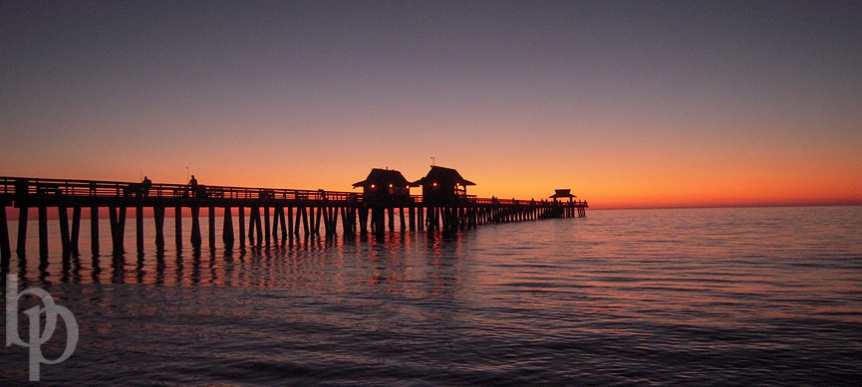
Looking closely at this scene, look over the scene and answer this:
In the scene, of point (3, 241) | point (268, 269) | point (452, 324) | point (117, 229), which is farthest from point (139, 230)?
point (452, 324)

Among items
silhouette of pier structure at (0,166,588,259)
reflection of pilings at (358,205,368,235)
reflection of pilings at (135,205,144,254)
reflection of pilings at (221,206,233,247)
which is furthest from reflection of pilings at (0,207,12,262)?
reflection of pilings at (358,205,368,235)

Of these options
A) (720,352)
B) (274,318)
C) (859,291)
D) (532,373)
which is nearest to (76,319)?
(274,318)

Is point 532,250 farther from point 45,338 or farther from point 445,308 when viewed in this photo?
point 45,338

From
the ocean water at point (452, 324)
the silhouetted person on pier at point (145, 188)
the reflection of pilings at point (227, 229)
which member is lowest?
the ocean water at point (452, 324)

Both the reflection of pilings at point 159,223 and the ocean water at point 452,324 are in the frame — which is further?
the reflection of pilings at point 159,223

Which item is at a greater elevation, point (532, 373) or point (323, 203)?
point (323, 203)

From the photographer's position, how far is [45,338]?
407 inches

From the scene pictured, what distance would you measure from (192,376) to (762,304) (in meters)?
12.6

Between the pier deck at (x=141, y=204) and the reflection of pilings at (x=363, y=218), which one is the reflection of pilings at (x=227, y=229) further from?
the reflection of pilings at (x=363, y=218)

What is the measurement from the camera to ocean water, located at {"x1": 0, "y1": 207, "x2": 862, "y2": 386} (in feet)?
27.2

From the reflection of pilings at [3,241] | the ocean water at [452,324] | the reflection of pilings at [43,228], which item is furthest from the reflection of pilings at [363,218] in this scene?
the reflection of pilings at [3,241]

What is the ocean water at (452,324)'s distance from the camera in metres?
8.30

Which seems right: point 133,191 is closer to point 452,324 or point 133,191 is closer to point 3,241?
point 3,241

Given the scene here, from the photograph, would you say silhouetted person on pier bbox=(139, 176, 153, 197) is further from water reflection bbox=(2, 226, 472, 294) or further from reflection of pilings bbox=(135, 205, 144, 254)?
water reflection bbox=(2, 226, 472, 294)
